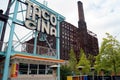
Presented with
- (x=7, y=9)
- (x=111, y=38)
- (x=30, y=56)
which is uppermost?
(x=7, y=9)

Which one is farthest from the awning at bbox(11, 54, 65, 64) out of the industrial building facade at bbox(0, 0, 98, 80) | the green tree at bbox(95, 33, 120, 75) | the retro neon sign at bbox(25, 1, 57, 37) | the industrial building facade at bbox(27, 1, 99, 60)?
the industrial building facade at bbox(27, 1, 99, 60)

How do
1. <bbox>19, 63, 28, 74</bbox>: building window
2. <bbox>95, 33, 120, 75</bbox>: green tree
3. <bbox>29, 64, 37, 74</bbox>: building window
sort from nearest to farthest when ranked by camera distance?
<bbox>19, 63, 28, 74</bbox>: building window, <bbox>29, 64, 37, 74</bbox>: building window, <bbox>95, 33, 120, 75</bbox>: green tree

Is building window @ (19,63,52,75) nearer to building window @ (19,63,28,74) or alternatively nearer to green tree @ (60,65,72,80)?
building window @ (19,63,28,74)

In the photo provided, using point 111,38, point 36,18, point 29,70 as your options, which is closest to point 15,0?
point 36,18

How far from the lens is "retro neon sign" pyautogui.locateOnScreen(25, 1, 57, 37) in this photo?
16673 millimetres

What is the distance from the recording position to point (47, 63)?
54.3 ft

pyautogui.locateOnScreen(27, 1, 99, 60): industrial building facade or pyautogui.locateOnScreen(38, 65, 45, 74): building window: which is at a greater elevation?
pyautogui.locateOnScreen(27, 1, 99, 60): industrial building facade

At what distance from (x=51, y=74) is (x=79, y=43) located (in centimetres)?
4529

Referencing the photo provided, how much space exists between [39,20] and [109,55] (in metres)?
14.0

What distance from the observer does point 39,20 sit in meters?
17.8

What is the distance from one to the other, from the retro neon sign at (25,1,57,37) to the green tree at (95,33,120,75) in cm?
1116

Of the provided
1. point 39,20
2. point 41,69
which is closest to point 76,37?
point 39,20

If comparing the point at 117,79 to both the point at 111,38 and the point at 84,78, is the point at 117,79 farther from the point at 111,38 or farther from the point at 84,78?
the point at 111,38

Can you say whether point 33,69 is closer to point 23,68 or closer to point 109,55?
point 23,68
